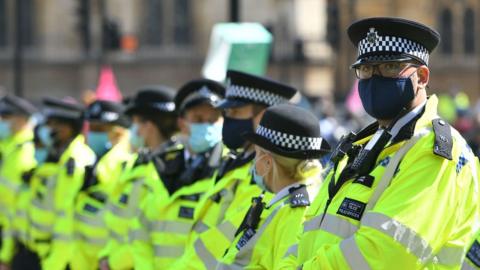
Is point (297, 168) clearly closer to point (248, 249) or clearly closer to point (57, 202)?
point (248, 249)

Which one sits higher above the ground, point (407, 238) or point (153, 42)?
point (407, 238)

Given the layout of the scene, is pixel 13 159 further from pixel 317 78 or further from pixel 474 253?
pixel 317 78

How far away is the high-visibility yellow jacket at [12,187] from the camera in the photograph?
Answer: 10430 mm

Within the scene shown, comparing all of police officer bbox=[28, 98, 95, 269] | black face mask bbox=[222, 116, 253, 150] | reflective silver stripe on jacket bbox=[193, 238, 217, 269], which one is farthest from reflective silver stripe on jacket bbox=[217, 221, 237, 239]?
police officer bbox=[28, 98, 95, 269]

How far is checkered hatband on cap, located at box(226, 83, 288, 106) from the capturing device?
22.1 feet

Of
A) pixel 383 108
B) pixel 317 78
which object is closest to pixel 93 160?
pixel 383 108

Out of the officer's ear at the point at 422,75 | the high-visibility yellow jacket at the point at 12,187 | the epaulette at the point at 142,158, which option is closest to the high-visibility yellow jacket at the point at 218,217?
the epaulette at the point at 142,158

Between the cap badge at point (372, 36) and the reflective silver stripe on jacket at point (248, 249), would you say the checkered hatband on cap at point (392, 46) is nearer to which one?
the cap badge at point (372, 36)

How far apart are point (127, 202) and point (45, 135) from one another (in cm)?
260

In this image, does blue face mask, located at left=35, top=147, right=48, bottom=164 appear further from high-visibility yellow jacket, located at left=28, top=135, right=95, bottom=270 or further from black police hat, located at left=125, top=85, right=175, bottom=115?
black police hat, located at left=125, top=85, right=175, bottom=115

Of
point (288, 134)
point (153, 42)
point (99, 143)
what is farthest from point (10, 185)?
point (153, 42)

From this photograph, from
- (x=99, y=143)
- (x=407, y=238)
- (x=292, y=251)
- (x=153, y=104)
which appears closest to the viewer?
(x=407, y=238)

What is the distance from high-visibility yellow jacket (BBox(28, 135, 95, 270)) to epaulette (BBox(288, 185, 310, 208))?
367cm

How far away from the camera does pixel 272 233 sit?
18.2ft
